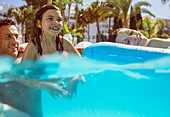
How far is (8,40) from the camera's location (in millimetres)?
1793

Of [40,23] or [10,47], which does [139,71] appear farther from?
[10,47]

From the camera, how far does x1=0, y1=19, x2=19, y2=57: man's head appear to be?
5.85 feet

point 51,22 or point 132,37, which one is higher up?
point 51,22

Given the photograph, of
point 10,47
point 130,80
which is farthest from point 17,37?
point 130,80

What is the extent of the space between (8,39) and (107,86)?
42.9 inches

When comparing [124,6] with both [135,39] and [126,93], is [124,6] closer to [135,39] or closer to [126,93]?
[135,39]

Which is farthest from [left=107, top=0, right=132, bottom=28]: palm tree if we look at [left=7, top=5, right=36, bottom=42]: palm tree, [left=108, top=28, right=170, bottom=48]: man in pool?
[left=108, top=28, right=170, bottom=48]: man in pool

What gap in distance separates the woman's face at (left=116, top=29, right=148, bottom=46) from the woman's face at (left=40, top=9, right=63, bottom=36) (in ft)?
4.49

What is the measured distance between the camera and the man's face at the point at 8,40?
70.2 inches

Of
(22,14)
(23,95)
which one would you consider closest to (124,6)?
(22,14)

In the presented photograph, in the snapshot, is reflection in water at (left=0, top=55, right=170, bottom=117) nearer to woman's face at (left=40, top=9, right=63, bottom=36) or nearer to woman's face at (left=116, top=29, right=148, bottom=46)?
woman's face at (left=40, top=9, right=63, bottom=36)

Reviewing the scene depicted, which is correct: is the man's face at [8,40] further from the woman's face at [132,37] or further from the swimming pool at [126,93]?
the woman's face at [132,37]

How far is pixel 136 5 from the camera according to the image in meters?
18.5

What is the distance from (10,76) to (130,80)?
3.55ft
